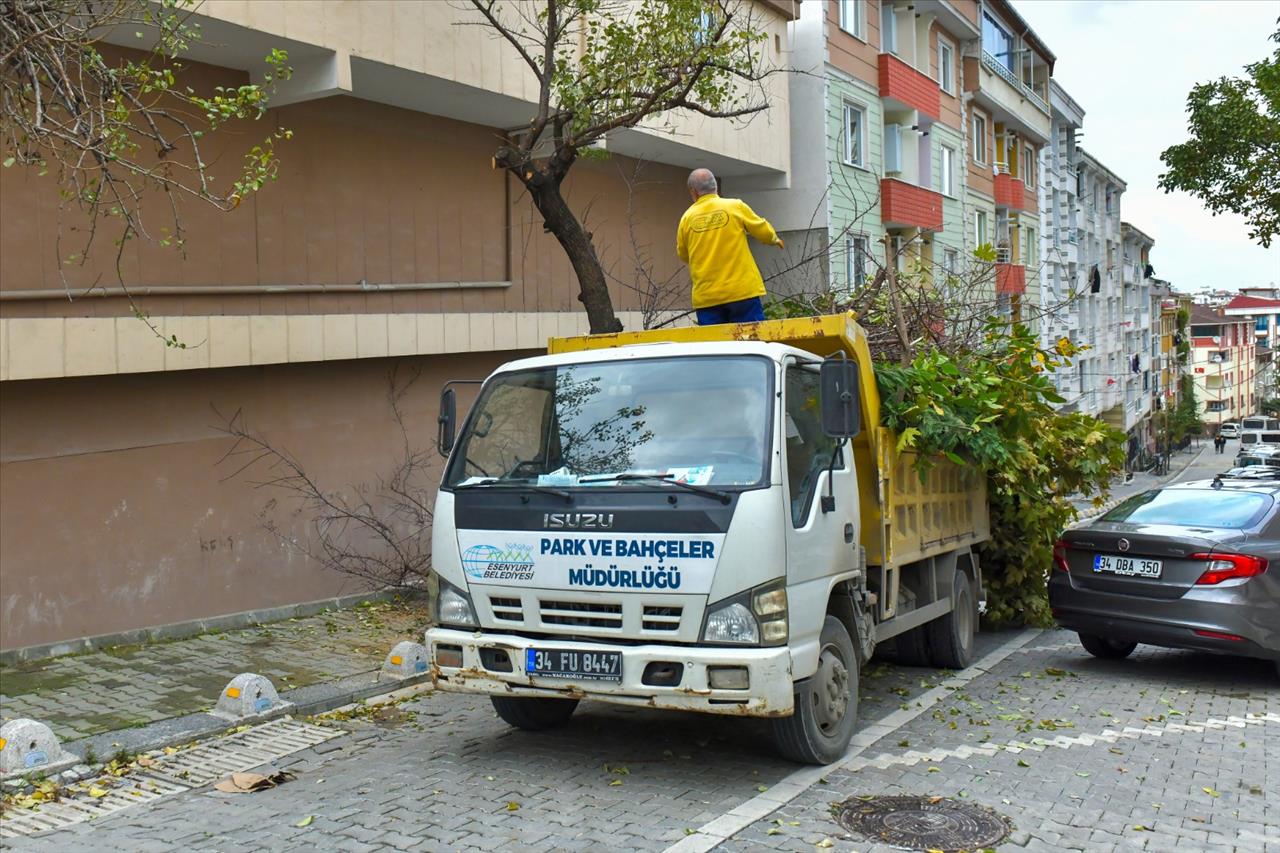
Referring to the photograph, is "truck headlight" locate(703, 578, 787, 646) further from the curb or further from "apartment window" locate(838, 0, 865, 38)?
"apartment window" locate(838, 0, 865, 38)

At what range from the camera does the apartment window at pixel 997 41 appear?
3644 centimetres

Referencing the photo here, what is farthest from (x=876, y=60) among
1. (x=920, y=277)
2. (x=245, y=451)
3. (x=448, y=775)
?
(x=448, y=775)

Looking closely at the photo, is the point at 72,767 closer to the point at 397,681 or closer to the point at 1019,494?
the point at 397,681

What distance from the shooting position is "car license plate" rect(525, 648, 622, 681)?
584cm

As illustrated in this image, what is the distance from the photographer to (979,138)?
35719 mm

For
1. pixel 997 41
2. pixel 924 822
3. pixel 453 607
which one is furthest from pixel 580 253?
pixel 997 41

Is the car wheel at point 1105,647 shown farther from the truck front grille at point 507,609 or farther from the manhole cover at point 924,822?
the truck front grille at point 507,609

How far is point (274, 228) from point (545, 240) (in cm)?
476

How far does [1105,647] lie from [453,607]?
6059mm

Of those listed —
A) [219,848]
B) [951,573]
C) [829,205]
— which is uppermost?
[829,205]

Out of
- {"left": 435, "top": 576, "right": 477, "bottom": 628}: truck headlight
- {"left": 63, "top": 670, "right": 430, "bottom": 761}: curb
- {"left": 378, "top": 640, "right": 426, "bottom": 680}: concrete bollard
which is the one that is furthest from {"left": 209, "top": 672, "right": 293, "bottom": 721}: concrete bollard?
{"left": 435, "top": 576, "right": 477, "bottom": 628}: truck headlight

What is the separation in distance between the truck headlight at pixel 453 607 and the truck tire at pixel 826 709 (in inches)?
68.3

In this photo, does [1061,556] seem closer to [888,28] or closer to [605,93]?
[605,93]

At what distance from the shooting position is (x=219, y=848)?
5355 mm
